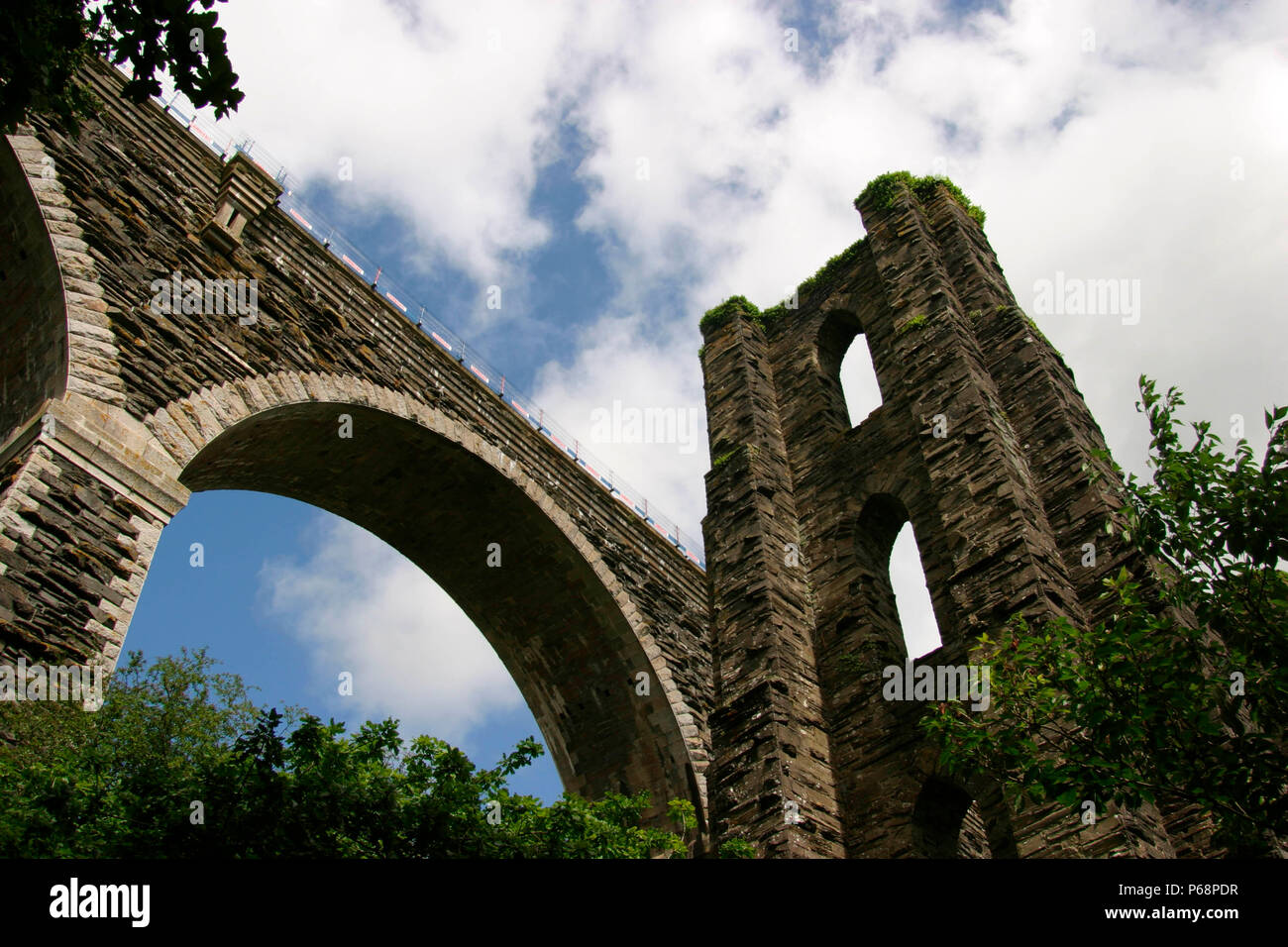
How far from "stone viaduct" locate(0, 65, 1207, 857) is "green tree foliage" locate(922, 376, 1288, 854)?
1.05m

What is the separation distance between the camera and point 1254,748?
4910mm

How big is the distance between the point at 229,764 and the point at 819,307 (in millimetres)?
10577

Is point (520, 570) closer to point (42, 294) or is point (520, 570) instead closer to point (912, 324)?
point (912, 324)

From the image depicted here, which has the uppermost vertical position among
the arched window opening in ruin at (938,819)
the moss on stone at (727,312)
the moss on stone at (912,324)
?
the moss on stone at (727,312)

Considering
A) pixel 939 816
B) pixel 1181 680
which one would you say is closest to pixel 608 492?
pixel 939 816

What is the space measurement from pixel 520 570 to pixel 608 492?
2.19 meters

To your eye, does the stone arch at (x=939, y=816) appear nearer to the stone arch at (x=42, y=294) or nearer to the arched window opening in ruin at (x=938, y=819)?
the arched window opening in ruin at (x=938, y=819)

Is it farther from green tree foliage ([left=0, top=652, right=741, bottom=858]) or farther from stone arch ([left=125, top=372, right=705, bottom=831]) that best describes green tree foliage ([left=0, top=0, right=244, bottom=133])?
stone arch ([left=125, top=372, right=705, bottom=831])

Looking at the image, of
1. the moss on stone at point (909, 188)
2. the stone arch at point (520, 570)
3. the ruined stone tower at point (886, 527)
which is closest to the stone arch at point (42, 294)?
the stone arch at point (520, 570)

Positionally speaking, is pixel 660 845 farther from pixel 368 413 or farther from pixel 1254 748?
pixel 368 413

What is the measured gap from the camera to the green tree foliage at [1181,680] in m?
4.97

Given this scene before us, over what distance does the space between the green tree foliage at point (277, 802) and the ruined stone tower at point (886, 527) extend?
1655mm

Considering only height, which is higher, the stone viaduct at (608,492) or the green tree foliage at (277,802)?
the stone viaduct at (608,492)
